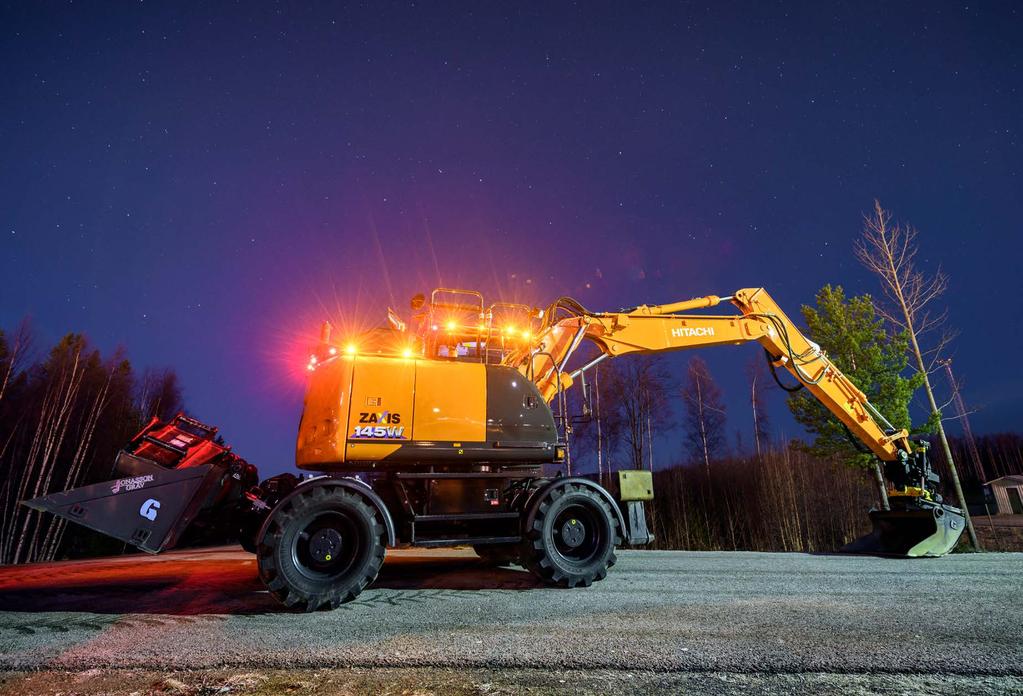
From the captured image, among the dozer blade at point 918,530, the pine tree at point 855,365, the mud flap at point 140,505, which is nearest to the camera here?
the mud flap at point 140,505

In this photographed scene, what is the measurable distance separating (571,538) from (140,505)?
18.4 feet

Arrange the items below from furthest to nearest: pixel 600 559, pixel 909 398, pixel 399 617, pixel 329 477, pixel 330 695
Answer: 1. pixel 909 398
2. pixel 600 559
3. pixel 329 477
4. pixel 399 617
5. pixel 330 695

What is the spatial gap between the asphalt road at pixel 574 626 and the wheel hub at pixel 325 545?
2.09 feet

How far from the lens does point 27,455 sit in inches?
975

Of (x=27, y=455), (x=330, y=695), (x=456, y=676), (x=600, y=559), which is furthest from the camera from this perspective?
(x=27, y=455)

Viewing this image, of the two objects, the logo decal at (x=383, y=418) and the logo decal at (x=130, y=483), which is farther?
the logo decal at (x=383, y=418)

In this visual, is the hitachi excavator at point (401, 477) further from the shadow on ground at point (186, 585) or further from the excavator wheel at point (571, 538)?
the shadow on ground at point (186, 585)

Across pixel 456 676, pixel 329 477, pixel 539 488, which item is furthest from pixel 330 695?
pixel 539 488

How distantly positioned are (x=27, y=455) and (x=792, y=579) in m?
32.3

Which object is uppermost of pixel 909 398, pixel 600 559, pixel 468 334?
pixel 909 398

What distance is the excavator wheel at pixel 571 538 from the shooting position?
7055mm

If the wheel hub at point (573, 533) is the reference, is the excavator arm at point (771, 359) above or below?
above

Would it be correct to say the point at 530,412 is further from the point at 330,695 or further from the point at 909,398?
the point at 909,398

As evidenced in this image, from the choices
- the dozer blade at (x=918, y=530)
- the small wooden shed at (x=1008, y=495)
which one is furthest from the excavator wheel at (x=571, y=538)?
the small wooden shed at (x=1008, y=495)
